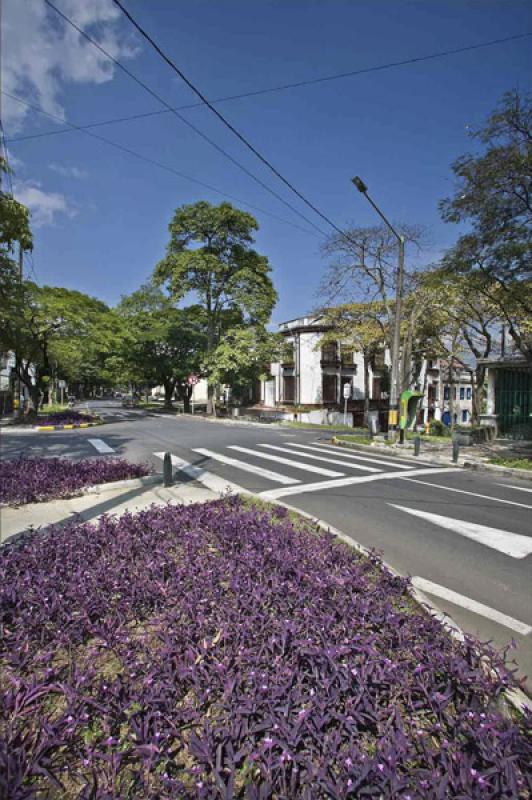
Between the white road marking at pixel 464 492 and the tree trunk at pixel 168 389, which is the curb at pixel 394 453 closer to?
the white road marking at pixel 464 492

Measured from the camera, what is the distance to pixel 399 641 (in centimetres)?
285

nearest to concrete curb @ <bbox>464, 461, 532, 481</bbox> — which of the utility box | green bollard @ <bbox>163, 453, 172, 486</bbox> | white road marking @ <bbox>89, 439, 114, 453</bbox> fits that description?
the utility box

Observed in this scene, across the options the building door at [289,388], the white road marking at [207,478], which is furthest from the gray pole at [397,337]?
the building door at [289,388]

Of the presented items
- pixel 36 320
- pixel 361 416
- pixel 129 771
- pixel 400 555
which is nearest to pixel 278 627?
pixel 129 771

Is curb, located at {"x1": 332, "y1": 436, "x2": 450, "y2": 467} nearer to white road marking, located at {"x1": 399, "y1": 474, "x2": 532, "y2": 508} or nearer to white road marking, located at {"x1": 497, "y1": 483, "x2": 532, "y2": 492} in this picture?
white road marking, located at {"x1": 497, "y1": 483, "x2": 532, "y2": 492}

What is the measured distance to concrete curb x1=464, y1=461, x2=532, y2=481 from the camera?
10.4 meters

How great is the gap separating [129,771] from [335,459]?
35.1 ft

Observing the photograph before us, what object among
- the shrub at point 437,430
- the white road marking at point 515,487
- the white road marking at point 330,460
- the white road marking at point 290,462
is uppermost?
the white road marking at point 290,462

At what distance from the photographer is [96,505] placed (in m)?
6.86

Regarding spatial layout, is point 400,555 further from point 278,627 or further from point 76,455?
point 76,455

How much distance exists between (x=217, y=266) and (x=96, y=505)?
25.9 metres

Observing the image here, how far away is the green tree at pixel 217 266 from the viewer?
30.0 m

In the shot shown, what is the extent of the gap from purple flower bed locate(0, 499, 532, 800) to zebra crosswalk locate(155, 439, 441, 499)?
432 centimetres

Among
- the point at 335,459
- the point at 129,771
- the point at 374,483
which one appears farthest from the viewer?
the point at 335,459
